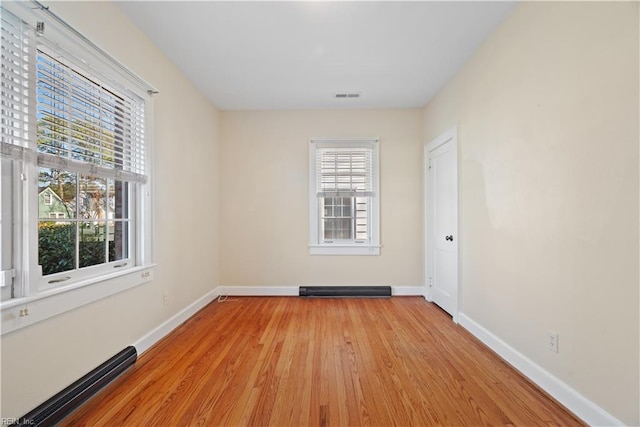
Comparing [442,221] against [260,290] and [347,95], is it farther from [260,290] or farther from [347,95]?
[260,290]

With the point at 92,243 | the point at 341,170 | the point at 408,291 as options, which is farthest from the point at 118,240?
the point at 408,291

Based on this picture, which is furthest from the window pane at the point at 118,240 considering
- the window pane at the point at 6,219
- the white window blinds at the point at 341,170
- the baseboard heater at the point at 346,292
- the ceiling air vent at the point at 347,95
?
the ceiling air vent at the point at 347,95

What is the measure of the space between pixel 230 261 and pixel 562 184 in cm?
387

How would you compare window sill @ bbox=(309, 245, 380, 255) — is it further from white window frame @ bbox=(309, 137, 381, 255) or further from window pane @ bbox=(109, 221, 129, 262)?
window pane @ bbox=(109, 221, 129, 262)

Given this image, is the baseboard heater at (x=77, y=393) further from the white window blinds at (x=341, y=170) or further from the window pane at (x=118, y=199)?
the white window blinds at (x=341, y=170)

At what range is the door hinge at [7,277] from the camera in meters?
1.41

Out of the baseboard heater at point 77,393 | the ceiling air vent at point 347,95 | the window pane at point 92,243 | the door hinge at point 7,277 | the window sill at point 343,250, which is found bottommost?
the baseboard heater at point 77,393

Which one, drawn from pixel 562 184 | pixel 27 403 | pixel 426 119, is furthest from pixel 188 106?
pixel 562 184

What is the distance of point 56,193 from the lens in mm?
1713

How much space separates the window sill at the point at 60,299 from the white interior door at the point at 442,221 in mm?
3189

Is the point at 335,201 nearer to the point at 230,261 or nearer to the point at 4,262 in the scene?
the point at 230,261

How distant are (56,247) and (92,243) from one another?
29 centimetres

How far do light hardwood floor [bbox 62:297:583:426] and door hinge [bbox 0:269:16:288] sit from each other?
2.82ft

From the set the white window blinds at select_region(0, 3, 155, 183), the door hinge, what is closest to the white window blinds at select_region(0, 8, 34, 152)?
the white window blinds at select_region(0, 3, 155, 183)
